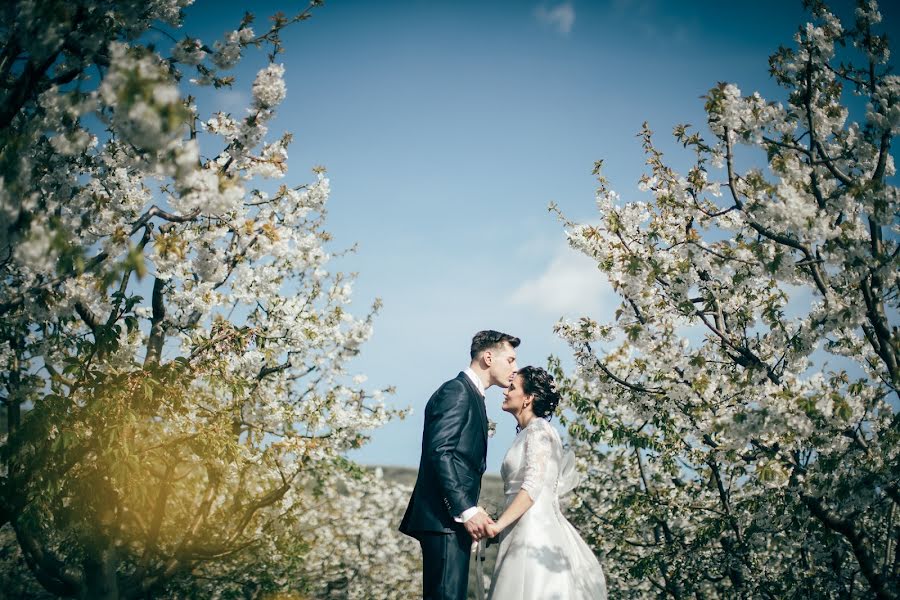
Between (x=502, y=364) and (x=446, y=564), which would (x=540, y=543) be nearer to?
(x=446, y=564)

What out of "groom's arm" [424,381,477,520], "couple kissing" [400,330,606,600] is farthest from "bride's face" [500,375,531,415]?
Result: "groom's arm" [424,381,477,520]

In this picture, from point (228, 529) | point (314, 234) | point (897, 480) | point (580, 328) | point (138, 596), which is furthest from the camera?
point (314, 234)

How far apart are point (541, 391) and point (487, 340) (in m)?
0.81

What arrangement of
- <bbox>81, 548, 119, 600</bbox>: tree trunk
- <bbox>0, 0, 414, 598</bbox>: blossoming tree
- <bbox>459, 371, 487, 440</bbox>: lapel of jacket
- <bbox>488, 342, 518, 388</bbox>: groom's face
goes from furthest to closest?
<bbox>81, 548, 119, 600</bbox>: tree trunk → <bbox>488, 342, 518, 388</bbox>: groom's face → <bbox>459, 371, 487, 440</bbox>: lapel of jacket → <bbox>0, 0, 414, 598</bbox>: blossoming tree

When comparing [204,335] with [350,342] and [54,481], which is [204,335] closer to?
[54,481]

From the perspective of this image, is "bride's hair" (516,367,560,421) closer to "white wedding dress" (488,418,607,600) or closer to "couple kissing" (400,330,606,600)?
"couple kissing" (400,330,606,600)

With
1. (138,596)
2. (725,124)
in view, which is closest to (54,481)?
(138,596)

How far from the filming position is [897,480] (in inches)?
151

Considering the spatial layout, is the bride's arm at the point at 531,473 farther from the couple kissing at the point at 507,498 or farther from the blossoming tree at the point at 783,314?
the blossoming tree at the point at 783,314

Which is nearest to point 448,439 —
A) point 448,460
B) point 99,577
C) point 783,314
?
point 448,460

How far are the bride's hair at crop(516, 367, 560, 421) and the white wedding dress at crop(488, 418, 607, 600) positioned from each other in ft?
0.67

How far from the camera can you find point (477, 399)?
4301 millimetres

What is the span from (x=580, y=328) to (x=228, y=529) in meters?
→ 6.81

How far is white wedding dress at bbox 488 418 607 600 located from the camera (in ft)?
13.4
